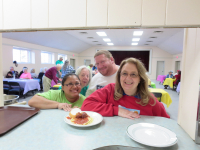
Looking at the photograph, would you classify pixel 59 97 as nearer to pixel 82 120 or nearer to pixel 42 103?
pixel 42 103

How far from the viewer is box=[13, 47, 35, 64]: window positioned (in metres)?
7.04

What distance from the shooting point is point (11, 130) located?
2.49 feet

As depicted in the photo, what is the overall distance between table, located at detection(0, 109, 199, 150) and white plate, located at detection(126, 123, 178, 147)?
1.1 inches

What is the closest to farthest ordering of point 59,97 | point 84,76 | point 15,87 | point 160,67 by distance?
point 59,97, point 84,76, point 15,87, point 160,67

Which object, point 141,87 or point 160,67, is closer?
point 141,87

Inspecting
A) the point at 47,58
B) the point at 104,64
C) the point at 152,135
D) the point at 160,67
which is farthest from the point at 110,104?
the point at 160,67

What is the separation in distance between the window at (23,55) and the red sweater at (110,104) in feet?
24.0

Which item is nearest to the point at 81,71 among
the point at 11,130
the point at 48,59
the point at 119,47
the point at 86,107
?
the point at 86,107

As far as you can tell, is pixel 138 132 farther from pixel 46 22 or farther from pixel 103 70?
pixel 103 70

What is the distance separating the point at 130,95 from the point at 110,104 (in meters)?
0.24

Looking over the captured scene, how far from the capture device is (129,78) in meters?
1.13

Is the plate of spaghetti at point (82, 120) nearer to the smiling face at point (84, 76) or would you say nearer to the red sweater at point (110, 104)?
the red sweater at point (110, 104)

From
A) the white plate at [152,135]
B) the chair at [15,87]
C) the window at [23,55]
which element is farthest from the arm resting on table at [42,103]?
the window at [23,55]

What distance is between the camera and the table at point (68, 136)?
0.64m
